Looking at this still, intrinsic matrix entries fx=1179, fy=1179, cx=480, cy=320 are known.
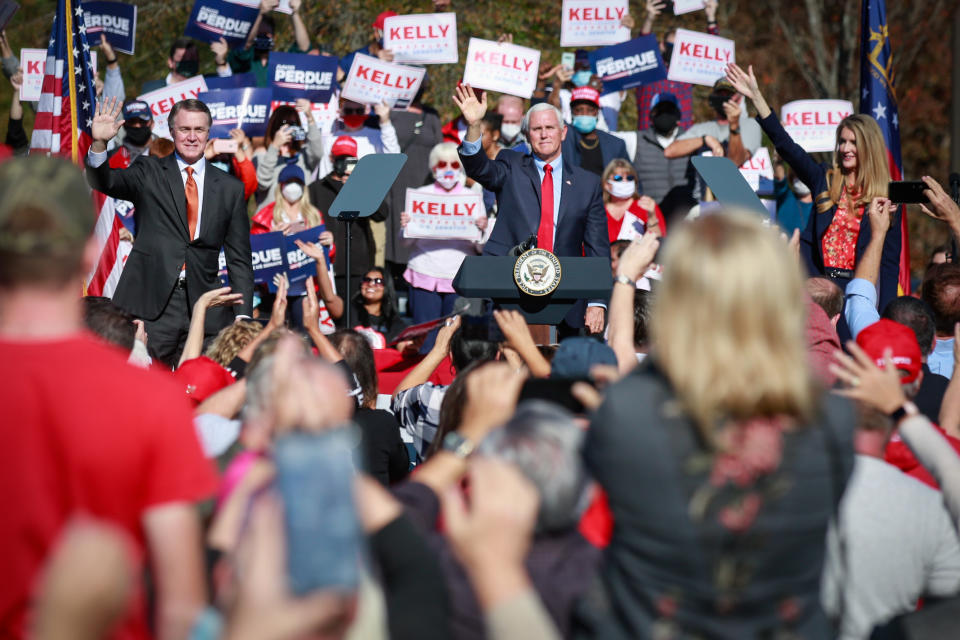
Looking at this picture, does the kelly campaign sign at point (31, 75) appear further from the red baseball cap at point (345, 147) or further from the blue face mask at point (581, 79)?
the blue face mask at point (581, 79)

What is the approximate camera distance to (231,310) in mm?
7391

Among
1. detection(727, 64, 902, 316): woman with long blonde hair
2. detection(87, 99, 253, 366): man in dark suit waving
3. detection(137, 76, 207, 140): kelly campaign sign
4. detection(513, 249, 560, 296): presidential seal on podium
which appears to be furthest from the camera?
detection(137, 76, 207, 140): kelly campaign sign

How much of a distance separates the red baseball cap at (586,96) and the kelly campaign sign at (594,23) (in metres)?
0.72

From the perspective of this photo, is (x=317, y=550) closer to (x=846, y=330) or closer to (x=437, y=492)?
(x=437, y=492)

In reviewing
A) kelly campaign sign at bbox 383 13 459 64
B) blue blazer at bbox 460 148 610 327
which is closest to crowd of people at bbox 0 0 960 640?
blue blazer at bbox 460 148 610 327

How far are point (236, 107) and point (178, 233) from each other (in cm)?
295

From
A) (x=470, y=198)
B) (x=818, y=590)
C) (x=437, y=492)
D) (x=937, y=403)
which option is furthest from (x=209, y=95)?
(x=818, y=590)

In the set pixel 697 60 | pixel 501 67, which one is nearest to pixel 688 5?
pixel 697 60

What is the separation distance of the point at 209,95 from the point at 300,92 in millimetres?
1067

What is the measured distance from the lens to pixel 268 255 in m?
8.57

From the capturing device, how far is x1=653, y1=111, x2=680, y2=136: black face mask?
10891mm

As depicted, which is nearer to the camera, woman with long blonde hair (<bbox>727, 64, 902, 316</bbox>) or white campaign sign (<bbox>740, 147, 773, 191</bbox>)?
woman with long blonde hair (<bbox>727, 64, 902, 316</bbox>)

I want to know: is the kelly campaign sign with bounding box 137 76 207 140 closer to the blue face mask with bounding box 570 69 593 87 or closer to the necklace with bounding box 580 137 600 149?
the necklace with bounding box 580 137 600 149

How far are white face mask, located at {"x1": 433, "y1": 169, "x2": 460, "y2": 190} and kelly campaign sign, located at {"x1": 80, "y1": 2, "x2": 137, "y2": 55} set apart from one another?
319cm
